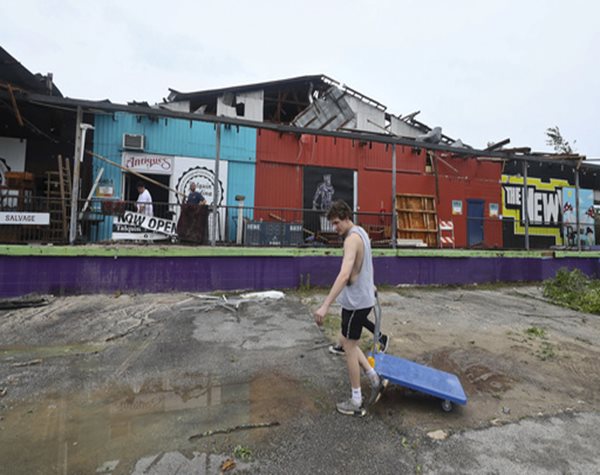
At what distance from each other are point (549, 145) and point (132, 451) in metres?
28.3

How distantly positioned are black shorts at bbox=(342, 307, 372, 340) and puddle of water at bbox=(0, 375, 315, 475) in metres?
0.71

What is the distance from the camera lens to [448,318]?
551cm

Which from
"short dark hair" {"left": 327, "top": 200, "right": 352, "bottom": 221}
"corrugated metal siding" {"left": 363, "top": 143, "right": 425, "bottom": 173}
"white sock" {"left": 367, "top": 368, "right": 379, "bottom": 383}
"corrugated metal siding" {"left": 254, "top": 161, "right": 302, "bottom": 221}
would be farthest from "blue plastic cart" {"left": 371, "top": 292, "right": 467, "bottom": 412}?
"corrugated metal siding" {"left": 363, "top": 143, "right": 425, "bottom": 173}

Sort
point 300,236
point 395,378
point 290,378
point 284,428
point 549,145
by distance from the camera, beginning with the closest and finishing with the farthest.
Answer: point 284,428, point 395,378, point 290,378, point 300,236, point 549,145

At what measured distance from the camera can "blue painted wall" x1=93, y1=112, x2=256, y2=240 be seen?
31.8ft

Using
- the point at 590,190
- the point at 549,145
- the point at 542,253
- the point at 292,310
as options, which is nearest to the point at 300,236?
the point at 292,310

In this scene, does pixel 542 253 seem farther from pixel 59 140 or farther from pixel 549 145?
pixel 549 145

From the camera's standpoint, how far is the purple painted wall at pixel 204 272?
19.4ft

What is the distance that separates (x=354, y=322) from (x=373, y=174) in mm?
10274

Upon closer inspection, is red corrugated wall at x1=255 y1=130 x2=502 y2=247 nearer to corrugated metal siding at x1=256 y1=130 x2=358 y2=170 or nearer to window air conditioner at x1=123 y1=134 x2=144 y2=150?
corrugated metal siding at x1=256 y1=130 x2=358 y2=170

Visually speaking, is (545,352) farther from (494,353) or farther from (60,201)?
(60,201)

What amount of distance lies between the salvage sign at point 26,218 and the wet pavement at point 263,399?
192 cm

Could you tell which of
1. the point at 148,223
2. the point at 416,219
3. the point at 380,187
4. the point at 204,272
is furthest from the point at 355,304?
the point at 380,187

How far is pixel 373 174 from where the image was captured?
12.1 meters
